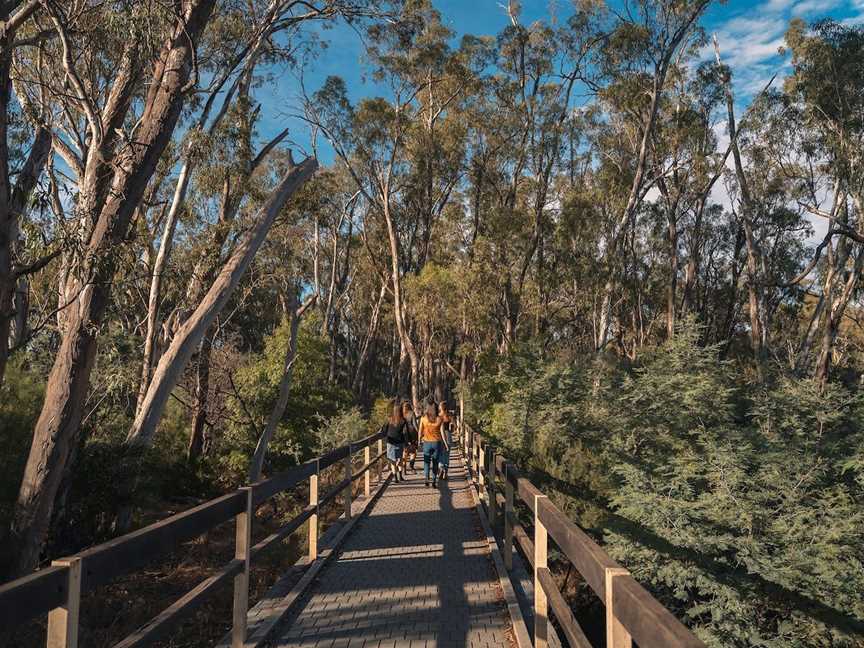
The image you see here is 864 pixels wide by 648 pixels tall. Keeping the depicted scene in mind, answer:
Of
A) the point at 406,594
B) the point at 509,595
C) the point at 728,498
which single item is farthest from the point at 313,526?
the point at 728,498

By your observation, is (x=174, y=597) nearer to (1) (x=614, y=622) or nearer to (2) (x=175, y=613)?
(2) (x=175, y=613)

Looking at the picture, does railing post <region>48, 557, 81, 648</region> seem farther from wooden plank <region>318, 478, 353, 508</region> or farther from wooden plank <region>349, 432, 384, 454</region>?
wooden plank <region>349, 432, 384, 454</region>

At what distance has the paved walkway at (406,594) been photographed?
15.3 feet

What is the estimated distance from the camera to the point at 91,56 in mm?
13695

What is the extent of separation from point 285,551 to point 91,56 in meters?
10.5

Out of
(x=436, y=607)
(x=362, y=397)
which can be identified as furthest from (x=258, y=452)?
(x=362, y=397)

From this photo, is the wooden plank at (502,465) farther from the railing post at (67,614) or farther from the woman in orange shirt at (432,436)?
the railing post at (67,614)

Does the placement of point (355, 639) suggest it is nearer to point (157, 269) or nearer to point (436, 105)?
point (157, 269)

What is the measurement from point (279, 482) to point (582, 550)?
3.07 metres

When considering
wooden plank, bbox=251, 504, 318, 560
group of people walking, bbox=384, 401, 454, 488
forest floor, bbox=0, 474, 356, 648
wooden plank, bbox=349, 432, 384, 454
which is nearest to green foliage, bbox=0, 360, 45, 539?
forest floor, bbox=0, 474, 356, 648

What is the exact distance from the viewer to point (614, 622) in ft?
8.50

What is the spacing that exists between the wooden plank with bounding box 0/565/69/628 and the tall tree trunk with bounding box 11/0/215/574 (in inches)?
202

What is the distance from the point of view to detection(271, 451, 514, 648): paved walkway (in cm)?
467

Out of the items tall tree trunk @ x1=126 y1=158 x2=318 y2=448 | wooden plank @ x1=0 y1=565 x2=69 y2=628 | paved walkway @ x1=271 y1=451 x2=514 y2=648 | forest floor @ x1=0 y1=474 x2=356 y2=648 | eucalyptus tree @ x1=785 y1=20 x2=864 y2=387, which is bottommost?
forest floor @ x1=0 y1=474 x2=356 y2=648
